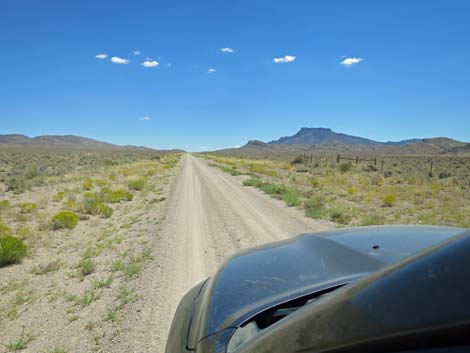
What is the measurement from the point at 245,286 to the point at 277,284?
22 cm

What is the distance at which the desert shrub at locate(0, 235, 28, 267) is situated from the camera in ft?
20.3

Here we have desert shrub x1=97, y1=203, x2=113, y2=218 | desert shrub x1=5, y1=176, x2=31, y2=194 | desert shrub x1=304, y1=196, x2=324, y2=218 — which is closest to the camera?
desert shrub x1=304, y1=196, x2=324, y2=218

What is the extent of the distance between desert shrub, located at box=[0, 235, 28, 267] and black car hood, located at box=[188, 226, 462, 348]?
575 cm

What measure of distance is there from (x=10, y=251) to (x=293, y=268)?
6.40m

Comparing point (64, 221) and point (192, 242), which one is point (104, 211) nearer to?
point (64, 221)

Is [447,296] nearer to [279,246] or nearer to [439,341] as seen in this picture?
[439,341]

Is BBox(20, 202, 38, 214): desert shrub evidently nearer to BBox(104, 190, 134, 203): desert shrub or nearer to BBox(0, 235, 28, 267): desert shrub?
BBox(104, 190, 134, 203): desert shrub

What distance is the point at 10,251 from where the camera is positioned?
20.4ft

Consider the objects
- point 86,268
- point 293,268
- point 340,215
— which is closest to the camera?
Answer: point 293,268

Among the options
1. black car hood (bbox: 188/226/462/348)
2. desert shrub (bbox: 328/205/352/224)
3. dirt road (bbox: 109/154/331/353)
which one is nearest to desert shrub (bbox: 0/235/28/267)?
dirt road (bbox: 109/154/331/353)

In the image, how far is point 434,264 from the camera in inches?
38.0

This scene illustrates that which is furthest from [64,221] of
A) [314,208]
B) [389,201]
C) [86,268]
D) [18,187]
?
[389,201]

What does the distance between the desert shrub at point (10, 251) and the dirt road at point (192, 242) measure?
282cm

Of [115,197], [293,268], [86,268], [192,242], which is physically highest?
[293,268]
